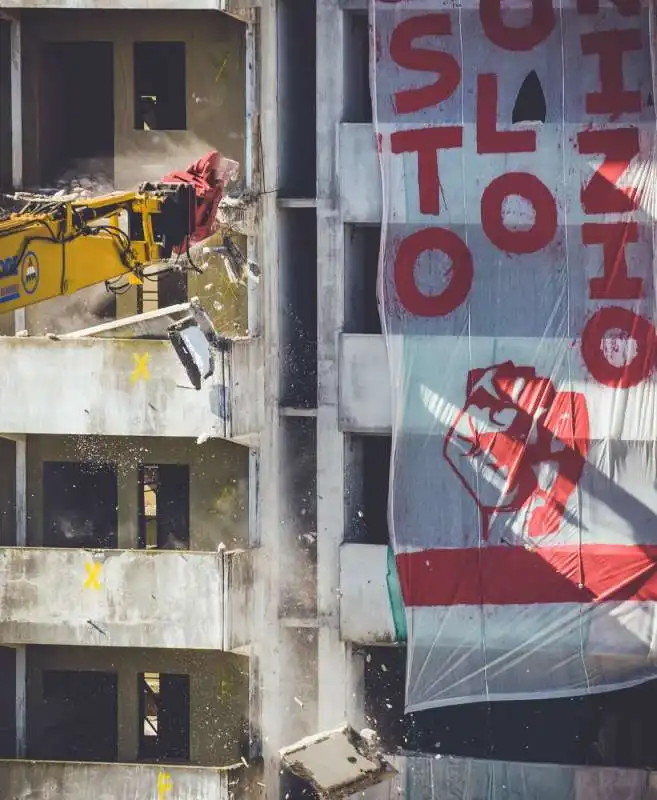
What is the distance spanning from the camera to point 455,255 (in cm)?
1555

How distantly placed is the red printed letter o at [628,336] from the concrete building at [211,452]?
257 centimetres

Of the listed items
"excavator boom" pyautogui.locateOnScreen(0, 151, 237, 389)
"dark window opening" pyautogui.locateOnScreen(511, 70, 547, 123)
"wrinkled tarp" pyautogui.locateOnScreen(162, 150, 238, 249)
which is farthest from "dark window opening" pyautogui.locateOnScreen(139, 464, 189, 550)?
"dark window opening" pyautogui.locateOnScreen(511, 70, 547, 123)

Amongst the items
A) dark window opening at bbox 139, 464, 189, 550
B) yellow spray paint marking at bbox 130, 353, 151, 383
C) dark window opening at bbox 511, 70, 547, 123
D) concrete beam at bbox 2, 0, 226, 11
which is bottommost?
dark window opening at bbox 139, 464, 189, 550

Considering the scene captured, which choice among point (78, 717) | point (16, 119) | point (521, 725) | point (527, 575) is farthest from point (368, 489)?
point (16, 119)

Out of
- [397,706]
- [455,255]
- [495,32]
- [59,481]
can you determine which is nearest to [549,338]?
[455,255]

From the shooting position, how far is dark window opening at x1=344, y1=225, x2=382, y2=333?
16.2 meters

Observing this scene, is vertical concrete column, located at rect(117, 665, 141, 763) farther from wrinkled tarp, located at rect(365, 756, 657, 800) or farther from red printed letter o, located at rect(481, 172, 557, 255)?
red printed letter o, located at rect(481, 172, 557, 255)

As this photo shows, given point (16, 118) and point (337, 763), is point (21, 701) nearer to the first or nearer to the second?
point (337, 763)

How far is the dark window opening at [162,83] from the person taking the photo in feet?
54.6

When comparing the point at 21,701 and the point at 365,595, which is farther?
the point at 21,701

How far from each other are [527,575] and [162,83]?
7.83 m

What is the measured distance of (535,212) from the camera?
50.5 feet

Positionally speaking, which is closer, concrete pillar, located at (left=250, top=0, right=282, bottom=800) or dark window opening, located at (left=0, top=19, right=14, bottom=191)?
concrete pillar, located at (left=250, top=0, right=282, bottom=800)

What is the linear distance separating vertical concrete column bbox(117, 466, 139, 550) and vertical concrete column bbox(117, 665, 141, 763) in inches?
65.4
